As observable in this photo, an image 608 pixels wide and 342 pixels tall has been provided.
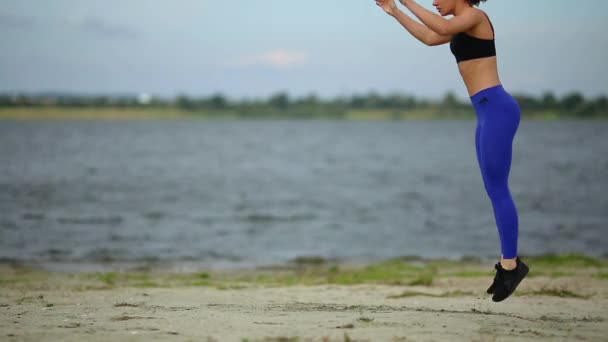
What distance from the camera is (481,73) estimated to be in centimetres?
622

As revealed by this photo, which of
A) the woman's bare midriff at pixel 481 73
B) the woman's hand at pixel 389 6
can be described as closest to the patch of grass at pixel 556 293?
the woman's bare midriff at pixel 481 73

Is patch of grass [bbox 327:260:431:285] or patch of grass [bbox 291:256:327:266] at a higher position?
patch of grass [bbox 327:260:431:285]

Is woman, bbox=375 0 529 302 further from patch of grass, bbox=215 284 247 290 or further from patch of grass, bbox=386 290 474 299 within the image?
patch of grass, bbox=215 284 247 290

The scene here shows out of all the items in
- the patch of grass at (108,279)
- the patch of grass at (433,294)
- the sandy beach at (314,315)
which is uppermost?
the sandy beach at (314,315)

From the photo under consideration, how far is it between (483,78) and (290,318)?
2.69 m

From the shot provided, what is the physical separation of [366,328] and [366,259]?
1416 cm

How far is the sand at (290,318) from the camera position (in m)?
5.62

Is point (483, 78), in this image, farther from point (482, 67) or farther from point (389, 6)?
point (389, 6)

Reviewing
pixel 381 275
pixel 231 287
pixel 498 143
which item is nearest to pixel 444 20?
pixel 498 143

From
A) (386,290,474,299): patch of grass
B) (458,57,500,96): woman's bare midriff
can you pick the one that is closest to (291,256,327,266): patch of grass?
(386,290,474,299): patch of grass

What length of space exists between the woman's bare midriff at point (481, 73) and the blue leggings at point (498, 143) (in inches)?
1.9

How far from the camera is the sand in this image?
562cm

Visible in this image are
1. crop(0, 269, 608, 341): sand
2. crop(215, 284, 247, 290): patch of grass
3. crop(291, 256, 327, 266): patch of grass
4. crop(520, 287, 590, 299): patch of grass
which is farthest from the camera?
crop(291, 256, 327, 266): patch of grass

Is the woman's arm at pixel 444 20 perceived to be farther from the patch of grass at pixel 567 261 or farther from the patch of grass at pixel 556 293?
the patch of grass at pixel 567 261
